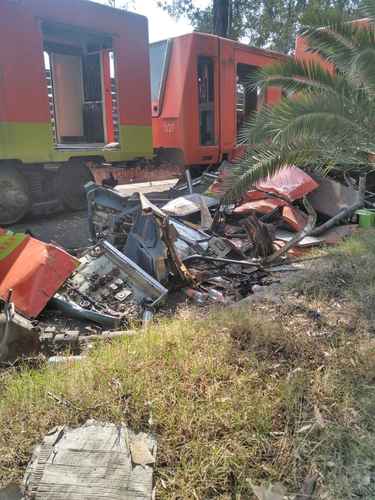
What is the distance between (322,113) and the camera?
3.99 metres

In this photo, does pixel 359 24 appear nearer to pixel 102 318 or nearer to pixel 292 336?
pixel 292 336

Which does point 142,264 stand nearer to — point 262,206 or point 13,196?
point 262,206

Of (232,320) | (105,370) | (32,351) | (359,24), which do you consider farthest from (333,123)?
(32,351)

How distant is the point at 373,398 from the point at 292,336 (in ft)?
2.46

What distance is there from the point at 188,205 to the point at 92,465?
515 cm

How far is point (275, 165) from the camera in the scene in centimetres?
441

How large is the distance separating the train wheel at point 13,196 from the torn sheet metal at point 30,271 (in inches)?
124

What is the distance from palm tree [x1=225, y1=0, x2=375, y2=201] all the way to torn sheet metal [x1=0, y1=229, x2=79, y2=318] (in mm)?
1936

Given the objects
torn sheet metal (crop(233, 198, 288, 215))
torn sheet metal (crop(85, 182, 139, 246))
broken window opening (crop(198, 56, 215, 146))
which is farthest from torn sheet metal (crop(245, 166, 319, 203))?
broken window opening (crop(198, 56, 215, 146))

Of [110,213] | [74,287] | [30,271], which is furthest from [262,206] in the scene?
[30,271]

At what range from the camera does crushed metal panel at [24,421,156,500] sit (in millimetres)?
1904

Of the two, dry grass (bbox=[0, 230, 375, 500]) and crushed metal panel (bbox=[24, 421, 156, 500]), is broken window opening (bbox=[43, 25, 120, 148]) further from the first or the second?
crushed metal panel (bbox=[24, 421, 156, 500])

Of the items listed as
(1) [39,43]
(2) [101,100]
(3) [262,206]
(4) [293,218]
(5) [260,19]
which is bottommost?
(4) [293,218]

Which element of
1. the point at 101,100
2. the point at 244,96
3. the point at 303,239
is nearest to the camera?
the point at 303,239
